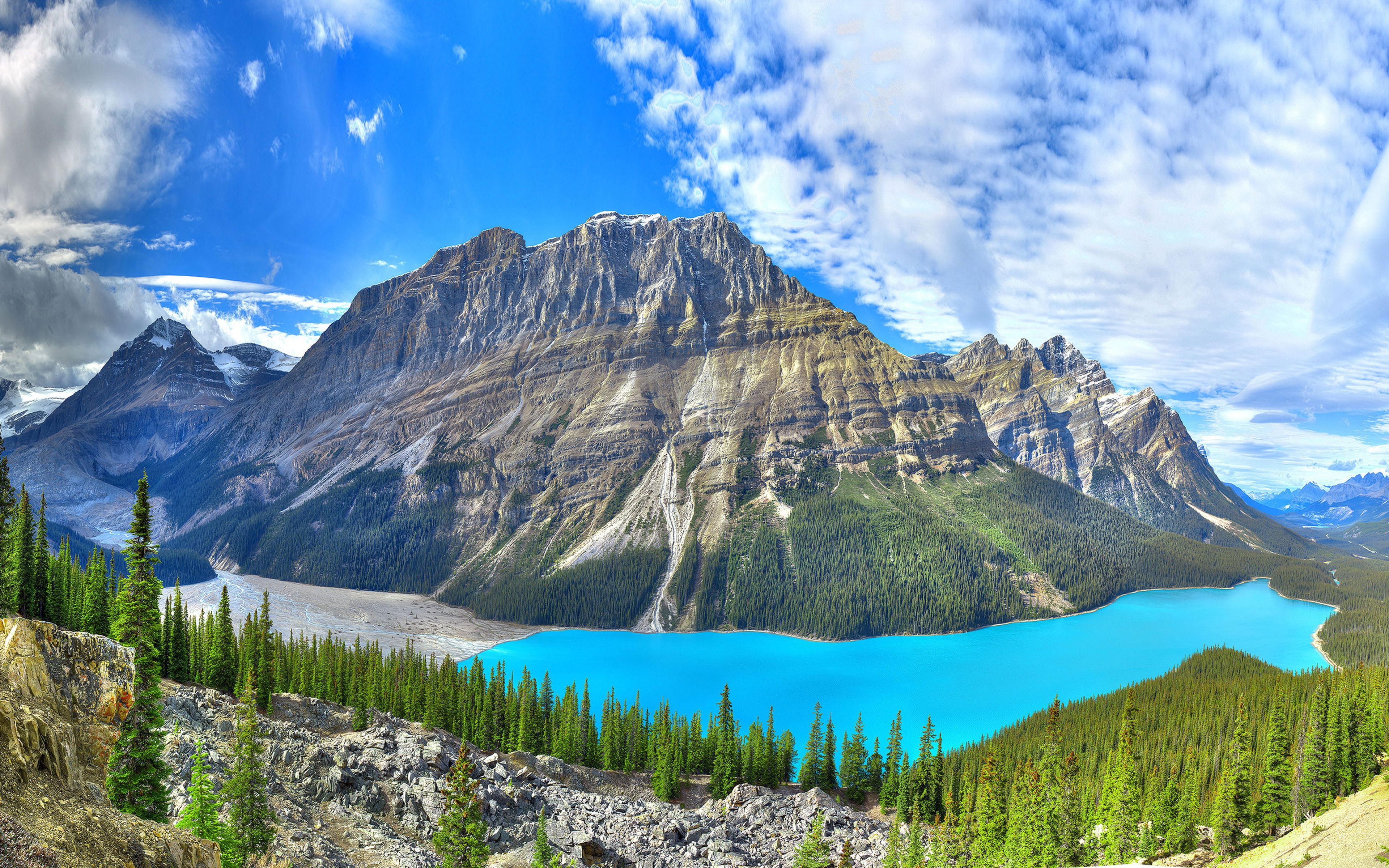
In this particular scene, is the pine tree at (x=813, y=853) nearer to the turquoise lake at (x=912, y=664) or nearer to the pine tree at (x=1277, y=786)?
the pine tree at (x=1277, y=786)

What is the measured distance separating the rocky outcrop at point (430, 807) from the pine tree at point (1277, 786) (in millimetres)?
26675

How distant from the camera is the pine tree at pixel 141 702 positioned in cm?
2177

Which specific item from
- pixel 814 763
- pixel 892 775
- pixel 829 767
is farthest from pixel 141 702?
pixel 892 775

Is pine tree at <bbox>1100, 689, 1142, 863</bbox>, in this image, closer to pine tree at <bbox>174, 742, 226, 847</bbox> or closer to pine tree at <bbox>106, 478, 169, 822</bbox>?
pine tree at <bbox>174, 742, 226, 847</bbox>

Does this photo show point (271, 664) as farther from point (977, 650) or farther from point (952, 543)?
point (952, 543)

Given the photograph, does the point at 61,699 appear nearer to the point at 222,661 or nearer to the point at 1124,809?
the point at 222,661

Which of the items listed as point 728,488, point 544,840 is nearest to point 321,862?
point 544,840

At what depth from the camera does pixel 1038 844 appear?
3853cm

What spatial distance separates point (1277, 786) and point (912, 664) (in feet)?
258

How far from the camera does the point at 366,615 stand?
149 metres

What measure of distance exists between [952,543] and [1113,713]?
327 feet

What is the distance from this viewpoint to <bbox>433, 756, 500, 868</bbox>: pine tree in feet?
91.7

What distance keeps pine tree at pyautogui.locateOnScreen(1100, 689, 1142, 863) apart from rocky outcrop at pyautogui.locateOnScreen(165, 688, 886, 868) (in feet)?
48.1

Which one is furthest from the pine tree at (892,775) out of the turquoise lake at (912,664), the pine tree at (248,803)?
the pine tree at (248,803)
